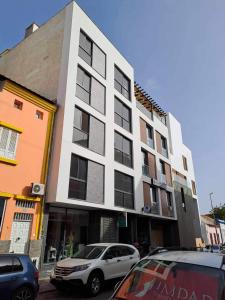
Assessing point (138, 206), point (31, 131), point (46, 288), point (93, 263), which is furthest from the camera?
point (138, 206)

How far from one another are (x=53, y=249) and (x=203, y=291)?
11.7m

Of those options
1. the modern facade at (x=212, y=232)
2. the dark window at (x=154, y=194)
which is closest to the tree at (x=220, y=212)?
the modern facade at (x=212, y=232)

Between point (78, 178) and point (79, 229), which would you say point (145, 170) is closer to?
point (79, 229)

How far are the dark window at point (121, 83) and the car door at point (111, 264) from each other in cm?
1467

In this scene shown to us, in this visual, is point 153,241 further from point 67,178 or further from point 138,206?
point 67,178

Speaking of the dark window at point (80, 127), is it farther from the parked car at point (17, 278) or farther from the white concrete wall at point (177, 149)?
the white concrete wall at point (177, 149)

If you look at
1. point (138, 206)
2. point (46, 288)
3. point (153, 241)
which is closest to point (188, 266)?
point (46, 288)

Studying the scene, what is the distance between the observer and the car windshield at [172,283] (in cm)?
301

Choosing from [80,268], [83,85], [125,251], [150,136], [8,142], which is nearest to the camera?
[80,268]

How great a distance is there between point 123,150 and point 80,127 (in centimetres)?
511

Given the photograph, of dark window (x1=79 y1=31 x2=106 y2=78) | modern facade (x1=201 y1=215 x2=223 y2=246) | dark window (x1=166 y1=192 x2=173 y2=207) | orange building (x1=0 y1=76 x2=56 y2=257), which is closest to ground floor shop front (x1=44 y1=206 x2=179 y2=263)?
orange building (x1=0 y1=76 x2=56 y2=257)

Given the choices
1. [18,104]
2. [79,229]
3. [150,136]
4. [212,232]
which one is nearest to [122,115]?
[150,136]

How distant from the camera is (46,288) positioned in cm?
937

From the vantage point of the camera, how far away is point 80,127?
15.6m
